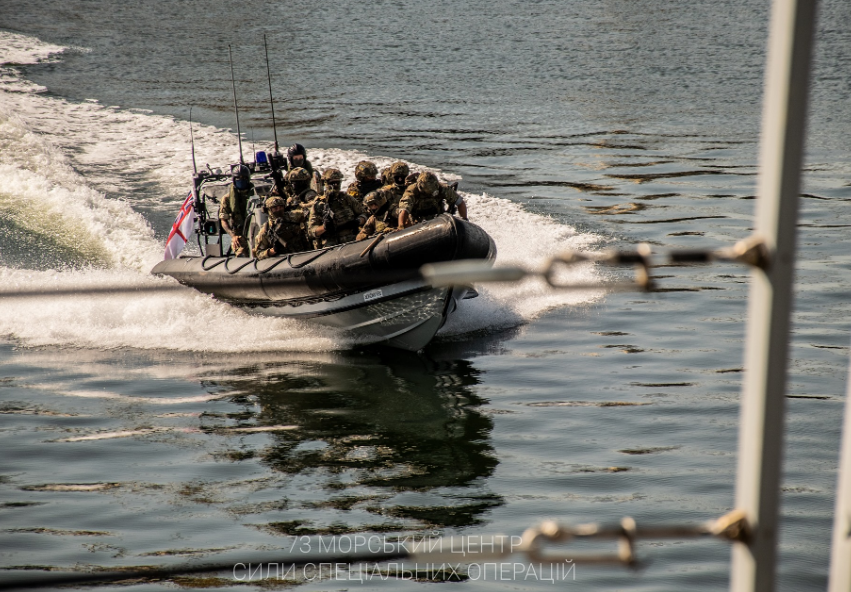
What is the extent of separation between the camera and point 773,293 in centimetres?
173

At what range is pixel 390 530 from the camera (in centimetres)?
632

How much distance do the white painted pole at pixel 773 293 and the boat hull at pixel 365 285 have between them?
6.42m

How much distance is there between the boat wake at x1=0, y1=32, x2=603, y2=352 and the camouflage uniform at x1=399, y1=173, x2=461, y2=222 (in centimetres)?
148

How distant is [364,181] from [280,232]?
3.70 ft

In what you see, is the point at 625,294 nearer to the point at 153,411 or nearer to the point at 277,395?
the point at 277,395

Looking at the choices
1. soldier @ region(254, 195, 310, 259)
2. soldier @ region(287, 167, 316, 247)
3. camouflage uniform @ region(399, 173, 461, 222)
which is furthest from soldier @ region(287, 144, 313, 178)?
camouflage uniform @ region(399, 173, 461, 222)

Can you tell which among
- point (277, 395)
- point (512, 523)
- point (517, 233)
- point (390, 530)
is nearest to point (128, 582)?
point (390, 530)

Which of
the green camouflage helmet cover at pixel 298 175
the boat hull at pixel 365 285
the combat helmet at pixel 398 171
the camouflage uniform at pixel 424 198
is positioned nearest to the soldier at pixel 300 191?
the green camouflage helmet cover at pixel 298 175

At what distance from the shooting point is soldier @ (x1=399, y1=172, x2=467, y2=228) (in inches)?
373

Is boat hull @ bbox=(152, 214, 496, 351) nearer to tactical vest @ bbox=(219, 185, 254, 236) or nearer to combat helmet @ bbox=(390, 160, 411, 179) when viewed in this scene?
tactical vest @ bbox=(219, 185, 254, 236)

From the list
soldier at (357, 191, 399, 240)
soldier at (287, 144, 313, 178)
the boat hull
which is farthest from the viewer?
soldier at (287, 144, 313, 178)

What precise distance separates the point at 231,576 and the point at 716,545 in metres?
3.05

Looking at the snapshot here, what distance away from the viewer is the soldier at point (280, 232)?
9.88 m

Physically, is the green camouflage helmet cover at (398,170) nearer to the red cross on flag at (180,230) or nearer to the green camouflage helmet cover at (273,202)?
the green camouflage helmet cover at (273,202)
